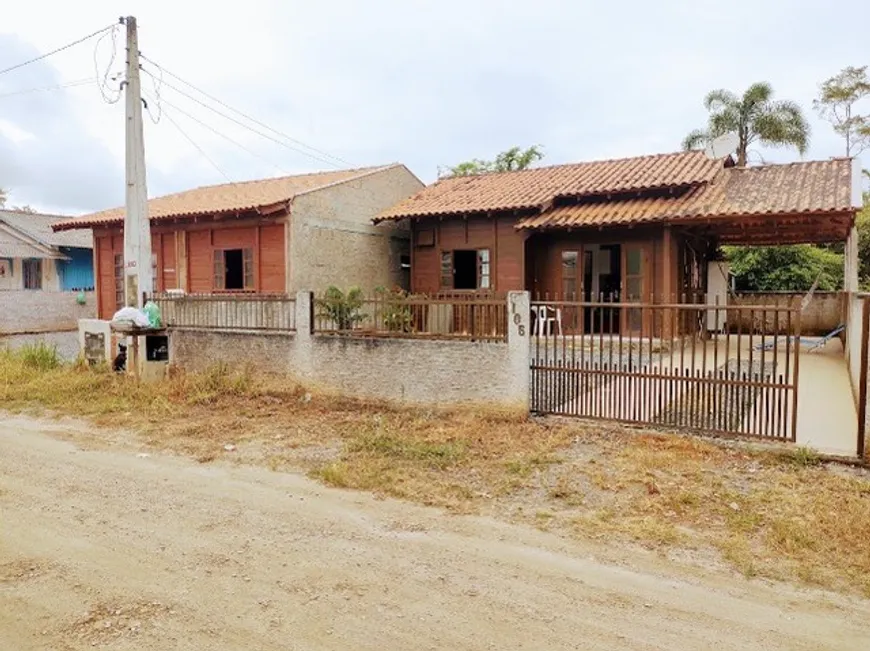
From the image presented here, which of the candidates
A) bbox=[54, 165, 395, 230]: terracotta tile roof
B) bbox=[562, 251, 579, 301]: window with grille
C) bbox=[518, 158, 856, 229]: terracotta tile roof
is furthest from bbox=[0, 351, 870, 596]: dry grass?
bbox=[562, 251, 579, 301]: window with grille

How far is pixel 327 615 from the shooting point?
3.46 m

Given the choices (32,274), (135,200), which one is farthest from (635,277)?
(32,274)

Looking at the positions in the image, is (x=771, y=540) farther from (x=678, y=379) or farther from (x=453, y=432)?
(x=453, y=432)

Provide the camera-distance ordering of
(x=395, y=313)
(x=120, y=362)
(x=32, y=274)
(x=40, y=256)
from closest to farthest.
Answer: (x=395, y=313)
(x=120, y=362)
(x=40, y=256)
(x=32, y=274)

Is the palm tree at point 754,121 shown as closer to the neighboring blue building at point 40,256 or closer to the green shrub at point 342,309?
the green shrub at point 342,309

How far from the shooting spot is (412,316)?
9.12 metres

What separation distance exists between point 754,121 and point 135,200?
2386 cm

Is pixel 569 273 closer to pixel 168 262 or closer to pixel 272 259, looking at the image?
pixel 272 259

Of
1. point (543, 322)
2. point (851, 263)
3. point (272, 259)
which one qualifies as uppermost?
point (272, 259)

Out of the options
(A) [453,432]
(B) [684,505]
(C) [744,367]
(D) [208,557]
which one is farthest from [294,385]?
(C) [744,367]

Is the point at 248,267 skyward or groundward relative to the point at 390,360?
skyward

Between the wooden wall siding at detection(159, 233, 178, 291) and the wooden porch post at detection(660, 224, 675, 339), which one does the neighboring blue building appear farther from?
the wooden porch post at detection(660, 224, 675, 339)

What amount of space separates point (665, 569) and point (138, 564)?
3541 mm

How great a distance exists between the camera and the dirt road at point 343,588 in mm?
3252
